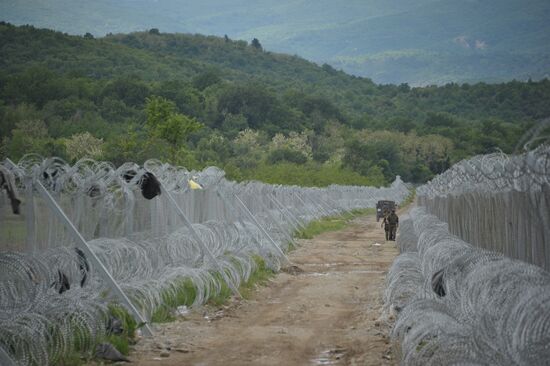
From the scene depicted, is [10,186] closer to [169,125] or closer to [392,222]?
[392,222]

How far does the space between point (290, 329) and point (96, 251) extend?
9.29 feet

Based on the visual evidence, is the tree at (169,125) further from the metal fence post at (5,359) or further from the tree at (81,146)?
the metal fence post at (5,359)

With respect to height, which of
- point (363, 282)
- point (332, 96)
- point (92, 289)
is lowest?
point (363, 282)

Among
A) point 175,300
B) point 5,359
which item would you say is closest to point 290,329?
point 175,300

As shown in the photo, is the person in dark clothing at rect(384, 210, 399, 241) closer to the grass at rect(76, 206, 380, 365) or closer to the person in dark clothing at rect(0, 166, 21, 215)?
the grass at rect(76, 206, 380, 365)

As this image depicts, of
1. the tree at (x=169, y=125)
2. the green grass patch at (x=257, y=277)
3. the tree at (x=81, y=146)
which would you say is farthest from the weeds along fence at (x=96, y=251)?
the tree at (x=81, y=146)

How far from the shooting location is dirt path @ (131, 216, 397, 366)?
33.1ft

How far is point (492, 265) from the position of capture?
7891 mm

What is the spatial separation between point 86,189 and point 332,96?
488 feet

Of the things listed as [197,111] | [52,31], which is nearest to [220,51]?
[52,31]

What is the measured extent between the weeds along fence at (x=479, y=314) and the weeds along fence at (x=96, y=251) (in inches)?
140

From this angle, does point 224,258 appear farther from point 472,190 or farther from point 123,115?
point 123,115

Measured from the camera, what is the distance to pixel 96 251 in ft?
39.1

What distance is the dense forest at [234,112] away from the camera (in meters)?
56.3
